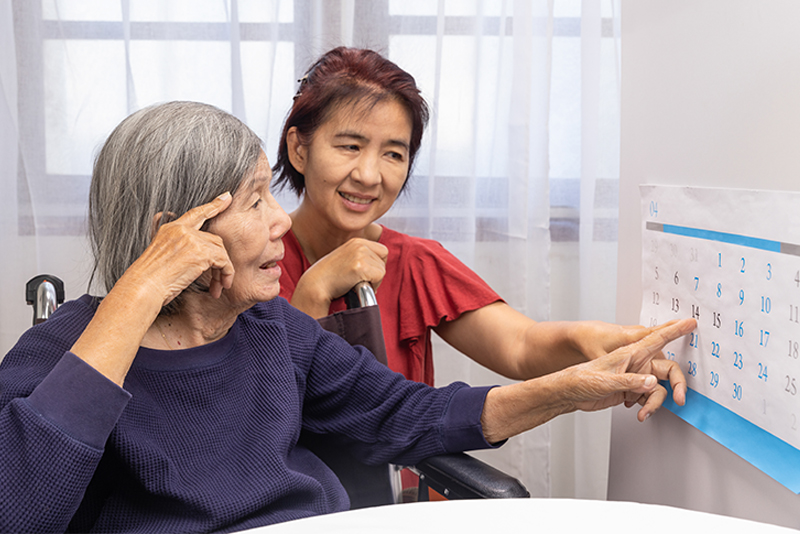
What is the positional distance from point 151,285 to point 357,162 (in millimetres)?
621

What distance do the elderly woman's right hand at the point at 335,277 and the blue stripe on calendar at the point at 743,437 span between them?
55 cm

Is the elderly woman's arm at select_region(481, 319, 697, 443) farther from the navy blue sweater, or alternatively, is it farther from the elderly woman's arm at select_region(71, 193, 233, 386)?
the elderly woman's arm at select_region(71, 193, 233, 386)

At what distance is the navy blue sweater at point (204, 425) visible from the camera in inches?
27.1

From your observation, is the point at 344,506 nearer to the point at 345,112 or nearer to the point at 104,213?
the point at 104,213

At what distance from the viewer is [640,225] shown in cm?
101

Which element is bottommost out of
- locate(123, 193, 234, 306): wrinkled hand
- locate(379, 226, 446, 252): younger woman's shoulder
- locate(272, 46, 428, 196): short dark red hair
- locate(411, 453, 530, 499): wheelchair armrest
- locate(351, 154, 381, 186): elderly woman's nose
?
locate(411, 453, 530, 499): wheelchair armrest

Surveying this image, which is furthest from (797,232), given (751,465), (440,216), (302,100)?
(440,216)

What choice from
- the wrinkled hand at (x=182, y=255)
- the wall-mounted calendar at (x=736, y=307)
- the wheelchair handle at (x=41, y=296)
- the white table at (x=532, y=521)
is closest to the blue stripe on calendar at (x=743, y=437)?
the wall-mounted calendar at (x=736, y=307)

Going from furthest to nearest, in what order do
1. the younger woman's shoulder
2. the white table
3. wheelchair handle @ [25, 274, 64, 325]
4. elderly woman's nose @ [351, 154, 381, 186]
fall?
1. the younger woman's shoulder
2. elderly woman's nose @ [351, 154, 381, 186]
3. wheelchair handle @ [25, 274, 64, 325]
4. the white table

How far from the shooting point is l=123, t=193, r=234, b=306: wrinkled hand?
0.81m

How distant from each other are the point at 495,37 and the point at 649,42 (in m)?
0.98

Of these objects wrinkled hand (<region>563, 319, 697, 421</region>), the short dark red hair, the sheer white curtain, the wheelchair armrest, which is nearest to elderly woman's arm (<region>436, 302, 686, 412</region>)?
wrinkled hand (<region>563, 319, 697, 421</region>)

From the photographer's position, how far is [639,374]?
35.4 inches

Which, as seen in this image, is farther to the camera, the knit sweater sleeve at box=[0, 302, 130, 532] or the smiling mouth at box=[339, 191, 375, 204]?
the smiling mouth at box=[339, 191, 375, 204]
